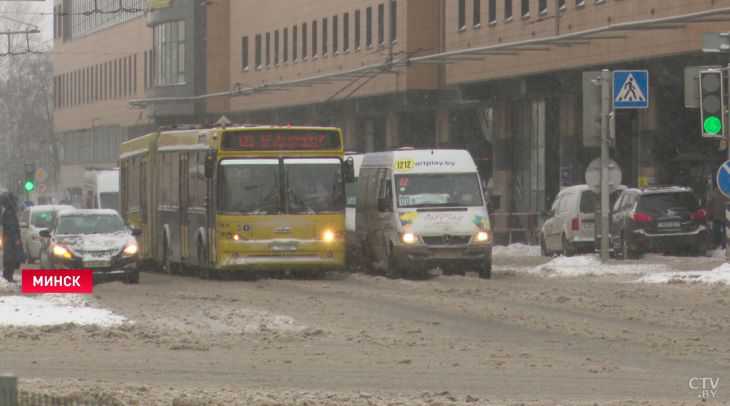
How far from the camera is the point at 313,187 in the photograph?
108 feet

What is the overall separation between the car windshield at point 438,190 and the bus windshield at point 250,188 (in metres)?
2.29

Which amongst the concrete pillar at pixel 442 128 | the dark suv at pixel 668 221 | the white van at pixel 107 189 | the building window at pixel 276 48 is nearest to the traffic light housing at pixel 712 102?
the dark suv at pixel 668 221

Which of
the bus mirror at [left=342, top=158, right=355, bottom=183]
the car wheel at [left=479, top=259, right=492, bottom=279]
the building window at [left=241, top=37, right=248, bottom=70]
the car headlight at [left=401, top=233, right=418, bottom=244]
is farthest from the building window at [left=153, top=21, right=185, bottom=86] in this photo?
the car wheel at [left=479, top=259, right=492, bottom=279]

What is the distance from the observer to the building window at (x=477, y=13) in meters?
63.6

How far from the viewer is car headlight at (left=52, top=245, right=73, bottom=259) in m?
33.2

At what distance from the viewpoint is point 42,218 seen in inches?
2021

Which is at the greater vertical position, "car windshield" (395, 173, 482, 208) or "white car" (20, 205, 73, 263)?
"car windshield" (395, 173, 482, 208)

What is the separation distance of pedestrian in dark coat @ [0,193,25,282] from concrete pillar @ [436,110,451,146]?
1649 inches

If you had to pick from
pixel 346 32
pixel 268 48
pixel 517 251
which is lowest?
pixel 517 251

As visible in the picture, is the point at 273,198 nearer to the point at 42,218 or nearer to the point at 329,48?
the point at 42,218

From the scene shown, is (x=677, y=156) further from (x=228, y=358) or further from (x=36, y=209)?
(x=228, y=358)

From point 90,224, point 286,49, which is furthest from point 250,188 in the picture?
point 286,49

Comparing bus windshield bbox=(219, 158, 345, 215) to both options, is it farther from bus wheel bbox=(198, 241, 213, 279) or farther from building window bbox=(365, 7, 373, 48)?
building window bbox=(365, 7, 373, 48)
